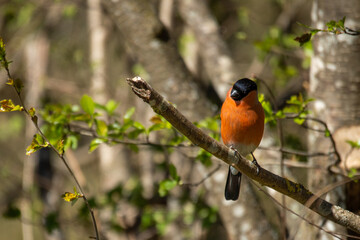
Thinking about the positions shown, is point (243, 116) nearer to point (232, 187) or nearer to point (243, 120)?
point (243, 120)

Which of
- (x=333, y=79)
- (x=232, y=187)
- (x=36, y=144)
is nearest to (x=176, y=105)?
(x=232, y=187)

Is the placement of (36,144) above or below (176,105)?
below

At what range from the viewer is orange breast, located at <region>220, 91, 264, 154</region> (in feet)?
8.73

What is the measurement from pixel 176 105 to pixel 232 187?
2.66 feet

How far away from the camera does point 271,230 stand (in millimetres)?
3449

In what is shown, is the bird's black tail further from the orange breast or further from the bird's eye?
the bird's eye

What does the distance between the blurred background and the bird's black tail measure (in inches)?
7.5

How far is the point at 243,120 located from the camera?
2.67m

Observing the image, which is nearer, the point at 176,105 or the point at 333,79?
the point at 333,79

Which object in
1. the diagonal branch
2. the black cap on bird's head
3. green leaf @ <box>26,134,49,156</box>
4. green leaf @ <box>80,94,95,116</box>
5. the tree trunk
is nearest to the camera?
the diagonal branch

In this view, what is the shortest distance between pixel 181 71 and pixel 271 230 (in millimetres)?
1412


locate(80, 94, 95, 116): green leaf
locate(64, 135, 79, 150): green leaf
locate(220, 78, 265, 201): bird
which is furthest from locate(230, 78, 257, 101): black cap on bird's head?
locate(64, 135, 79, 150): green leaf

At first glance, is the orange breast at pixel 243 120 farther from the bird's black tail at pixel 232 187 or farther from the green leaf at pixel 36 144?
the green leaf at pixel 36 144

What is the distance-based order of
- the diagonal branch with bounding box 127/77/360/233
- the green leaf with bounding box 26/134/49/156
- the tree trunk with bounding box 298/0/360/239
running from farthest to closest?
the tree trunk with bounding box 298/0/360/239, the green leaf with bounding box 26/134/49/156, the diagonal branch with bounding box 127/77/360/233
